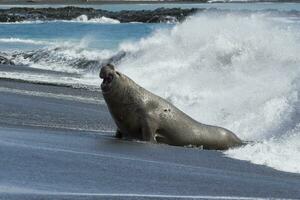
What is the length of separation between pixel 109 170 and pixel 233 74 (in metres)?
17.9

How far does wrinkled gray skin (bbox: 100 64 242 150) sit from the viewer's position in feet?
47.4

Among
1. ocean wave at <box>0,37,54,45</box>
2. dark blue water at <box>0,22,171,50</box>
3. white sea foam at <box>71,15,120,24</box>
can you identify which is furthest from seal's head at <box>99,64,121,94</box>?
white sea foam at <box>71,15,120,24</box>

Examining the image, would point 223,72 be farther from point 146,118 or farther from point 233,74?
point 146,118

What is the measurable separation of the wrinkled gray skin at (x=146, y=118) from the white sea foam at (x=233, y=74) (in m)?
0.81

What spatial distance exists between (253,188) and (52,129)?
209 inches

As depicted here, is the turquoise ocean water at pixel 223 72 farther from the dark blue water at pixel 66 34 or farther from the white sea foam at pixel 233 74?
the dark blue water at pixel 66 34

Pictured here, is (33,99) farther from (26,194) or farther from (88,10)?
(88,10)

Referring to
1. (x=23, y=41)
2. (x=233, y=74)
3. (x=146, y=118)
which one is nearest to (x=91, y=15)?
(x=23, y=41)

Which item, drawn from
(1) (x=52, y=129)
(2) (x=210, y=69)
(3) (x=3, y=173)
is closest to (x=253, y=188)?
(3) (x=3, y=173)

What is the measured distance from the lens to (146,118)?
14453 millimetres

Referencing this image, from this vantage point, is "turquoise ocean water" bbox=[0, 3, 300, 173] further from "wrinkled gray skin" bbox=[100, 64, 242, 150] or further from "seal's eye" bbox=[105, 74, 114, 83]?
"seal's eye" bbox=[105, 74, 114, 83]

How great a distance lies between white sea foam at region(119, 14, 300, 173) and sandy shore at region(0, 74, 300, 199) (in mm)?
1402

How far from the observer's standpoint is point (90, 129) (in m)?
15.9

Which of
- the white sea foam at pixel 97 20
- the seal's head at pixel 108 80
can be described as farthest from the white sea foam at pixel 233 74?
the white sea foam at pixel 97 20
